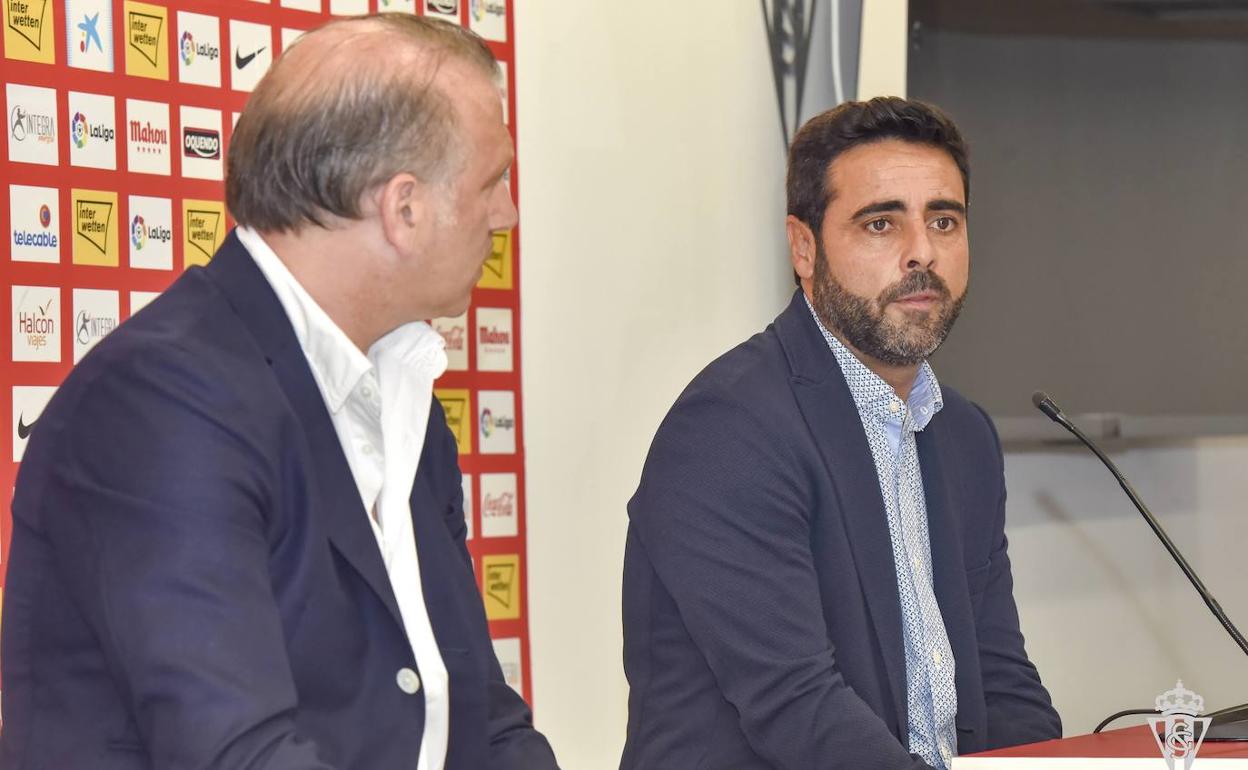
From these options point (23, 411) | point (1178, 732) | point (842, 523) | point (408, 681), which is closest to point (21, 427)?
point (23, 411)

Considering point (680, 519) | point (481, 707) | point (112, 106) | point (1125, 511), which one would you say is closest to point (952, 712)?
point (680, 519)

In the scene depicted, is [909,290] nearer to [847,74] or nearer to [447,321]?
[447,321]

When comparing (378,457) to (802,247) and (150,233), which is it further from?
(802,247)

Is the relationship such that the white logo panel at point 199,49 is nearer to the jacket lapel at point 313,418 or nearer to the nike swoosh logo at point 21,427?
the nike swoosh logo at point 21,427

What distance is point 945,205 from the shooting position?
2.33 metres

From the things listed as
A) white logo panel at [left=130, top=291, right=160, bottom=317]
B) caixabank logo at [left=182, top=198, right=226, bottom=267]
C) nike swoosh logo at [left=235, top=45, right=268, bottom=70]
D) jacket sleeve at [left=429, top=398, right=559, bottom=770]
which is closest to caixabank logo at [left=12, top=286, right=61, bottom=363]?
white logo panel at [left=130, top=291, right=160, bottom=317]

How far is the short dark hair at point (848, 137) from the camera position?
7.65 feet

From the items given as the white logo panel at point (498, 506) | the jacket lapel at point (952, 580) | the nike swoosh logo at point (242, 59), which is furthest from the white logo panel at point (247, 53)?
the jacket lapel at point (952, 580)

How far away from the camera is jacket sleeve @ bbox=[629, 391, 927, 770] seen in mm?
1879

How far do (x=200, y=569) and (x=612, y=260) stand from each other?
168 cm

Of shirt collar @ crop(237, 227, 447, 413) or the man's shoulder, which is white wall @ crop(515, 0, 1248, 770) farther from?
shirt collar @ crop(237, 227, 447, 413)

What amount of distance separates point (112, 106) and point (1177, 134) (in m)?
2.30

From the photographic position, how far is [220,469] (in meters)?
1.25

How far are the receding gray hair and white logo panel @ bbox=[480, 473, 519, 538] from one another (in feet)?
4.01
